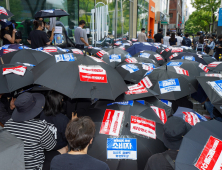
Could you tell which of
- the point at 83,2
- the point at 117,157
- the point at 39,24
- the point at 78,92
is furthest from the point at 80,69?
the point at 83,2

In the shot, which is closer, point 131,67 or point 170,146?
point 170,146

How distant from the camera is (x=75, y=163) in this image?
6.34ft

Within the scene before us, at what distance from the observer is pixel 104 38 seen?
51.0 ft

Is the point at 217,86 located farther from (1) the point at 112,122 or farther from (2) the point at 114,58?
(2) the point at 114,58

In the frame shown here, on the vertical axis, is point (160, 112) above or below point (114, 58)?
below

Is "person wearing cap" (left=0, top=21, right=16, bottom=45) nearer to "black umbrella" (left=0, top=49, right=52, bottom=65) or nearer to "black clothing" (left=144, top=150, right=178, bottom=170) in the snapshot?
"black umbrella" (left=0, top=49, right=52, bottom=65)

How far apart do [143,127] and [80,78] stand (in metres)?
1.09

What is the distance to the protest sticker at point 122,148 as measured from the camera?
2.62 meters

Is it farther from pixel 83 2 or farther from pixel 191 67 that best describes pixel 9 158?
pixel 83 2

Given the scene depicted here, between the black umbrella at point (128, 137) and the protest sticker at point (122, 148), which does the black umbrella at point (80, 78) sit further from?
the protest sticker at point (122, 148)

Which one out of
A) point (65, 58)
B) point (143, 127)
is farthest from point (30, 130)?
point (65, 58)

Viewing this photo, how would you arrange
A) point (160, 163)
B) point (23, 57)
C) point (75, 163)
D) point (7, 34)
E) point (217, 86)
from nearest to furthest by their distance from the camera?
point (75, 163), point (160, 163), point (217, 86), point (23, 57), point (7, 34)

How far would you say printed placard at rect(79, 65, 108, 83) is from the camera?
3260 millimetres

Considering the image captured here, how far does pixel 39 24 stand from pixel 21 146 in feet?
17.1
